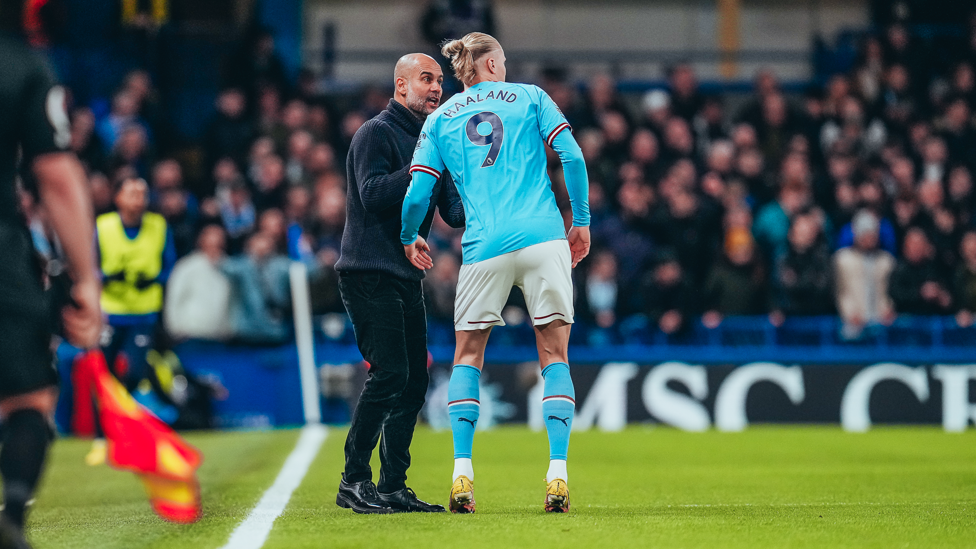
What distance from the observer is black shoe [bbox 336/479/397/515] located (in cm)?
570

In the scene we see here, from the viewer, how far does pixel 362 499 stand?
18.9 feet

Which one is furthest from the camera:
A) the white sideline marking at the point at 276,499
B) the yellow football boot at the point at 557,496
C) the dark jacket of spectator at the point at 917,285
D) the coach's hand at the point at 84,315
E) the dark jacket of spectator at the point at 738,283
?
the dark jacket of spectator at the point at 917,285

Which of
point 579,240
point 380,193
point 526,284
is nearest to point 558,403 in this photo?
point 526,284

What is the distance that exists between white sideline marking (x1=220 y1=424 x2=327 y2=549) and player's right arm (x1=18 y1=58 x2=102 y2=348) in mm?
1285

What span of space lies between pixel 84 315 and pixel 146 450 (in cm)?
76

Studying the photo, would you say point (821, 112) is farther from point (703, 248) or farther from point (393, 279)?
point (393, 279)

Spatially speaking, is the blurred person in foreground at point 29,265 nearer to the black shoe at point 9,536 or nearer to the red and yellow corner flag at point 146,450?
the black shoe at point 9,536

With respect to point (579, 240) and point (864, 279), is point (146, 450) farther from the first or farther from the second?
point (864, 279)

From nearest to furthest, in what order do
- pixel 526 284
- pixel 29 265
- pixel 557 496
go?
1. pixel 29 265
2. pixel 557 496
3. pixel 526 284

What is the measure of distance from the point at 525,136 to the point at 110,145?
10.3 meters

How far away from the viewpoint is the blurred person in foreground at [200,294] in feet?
42.2

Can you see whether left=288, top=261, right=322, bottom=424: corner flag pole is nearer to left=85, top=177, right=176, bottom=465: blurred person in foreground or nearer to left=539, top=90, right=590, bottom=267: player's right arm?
left=85, top=177, right=176, bottom=465: blurred person in foreground

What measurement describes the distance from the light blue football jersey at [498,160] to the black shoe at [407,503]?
1.18 meters

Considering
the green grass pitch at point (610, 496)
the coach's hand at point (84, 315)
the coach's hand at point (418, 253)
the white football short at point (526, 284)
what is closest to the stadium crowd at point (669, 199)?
the green grass pitch at point (610, 496)
